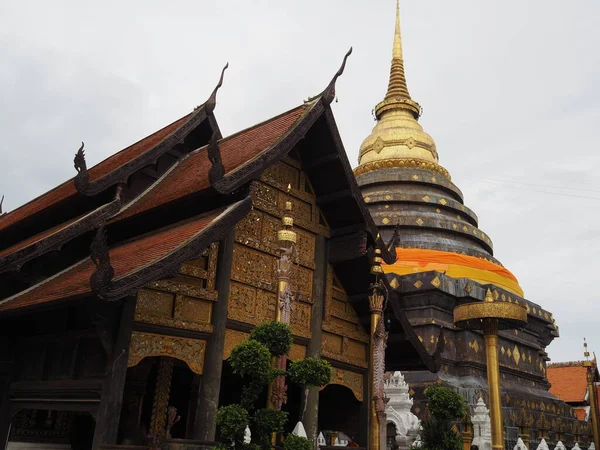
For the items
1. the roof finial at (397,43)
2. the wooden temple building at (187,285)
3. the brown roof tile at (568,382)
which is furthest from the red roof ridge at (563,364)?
the wooden temple building at (187,285)

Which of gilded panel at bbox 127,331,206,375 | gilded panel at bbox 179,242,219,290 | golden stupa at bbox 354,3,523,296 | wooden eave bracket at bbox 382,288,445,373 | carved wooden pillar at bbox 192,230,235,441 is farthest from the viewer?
golden stupa at bbox 354,3,523,296

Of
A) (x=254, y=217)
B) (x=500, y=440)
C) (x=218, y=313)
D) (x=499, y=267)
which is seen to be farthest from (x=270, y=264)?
(x=499, y=267)

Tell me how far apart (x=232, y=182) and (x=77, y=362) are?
2640 mm

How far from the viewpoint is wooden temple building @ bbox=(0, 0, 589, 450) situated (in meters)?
6.31

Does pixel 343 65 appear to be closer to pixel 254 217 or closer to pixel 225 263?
pixel 254 217

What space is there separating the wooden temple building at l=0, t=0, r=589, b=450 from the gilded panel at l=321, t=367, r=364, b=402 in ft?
0.09

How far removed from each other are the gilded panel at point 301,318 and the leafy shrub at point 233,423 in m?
2.26

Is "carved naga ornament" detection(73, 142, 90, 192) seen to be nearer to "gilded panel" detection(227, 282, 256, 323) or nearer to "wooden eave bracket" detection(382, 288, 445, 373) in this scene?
"gilded panel" detection(227, 282, 256, 323)

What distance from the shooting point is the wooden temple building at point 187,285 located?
631 centimetres

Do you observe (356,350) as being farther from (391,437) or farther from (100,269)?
(391,437)

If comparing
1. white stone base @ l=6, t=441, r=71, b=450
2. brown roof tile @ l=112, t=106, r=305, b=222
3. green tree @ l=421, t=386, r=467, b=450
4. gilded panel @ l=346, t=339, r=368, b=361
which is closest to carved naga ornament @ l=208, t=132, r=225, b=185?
brown roof tile @ l=112, t=106, r=305, b=222

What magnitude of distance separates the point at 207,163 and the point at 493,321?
6.26 meters

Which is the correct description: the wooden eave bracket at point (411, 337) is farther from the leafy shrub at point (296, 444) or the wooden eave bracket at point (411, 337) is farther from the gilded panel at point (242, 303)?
the leafy shrub at point (296, 444)

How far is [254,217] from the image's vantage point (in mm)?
7965
